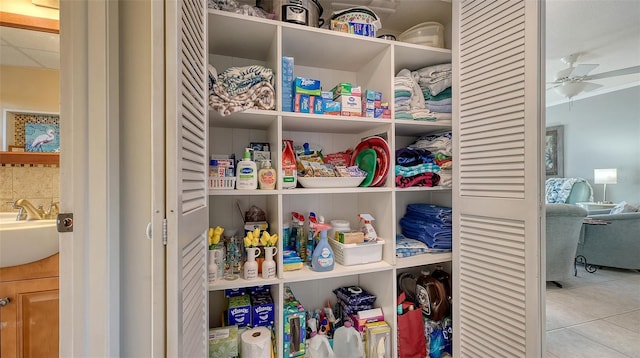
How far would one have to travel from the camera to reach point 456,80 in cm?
139

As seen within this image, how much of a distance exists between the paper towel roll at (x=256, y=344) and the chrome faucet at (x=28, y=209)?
4.17 ft

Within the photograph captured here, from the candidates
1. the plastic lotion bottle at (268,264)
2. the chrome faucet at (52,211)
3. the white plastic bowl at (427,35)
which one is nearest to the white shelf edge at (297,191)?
the plastic lotion bottle at (268,264)

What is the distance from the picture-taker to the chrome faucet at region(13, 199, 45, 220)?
137cm

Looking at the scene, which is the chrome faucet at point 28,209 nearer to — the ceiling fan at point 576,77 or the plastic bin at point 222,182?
the plastic bin at point 222,182

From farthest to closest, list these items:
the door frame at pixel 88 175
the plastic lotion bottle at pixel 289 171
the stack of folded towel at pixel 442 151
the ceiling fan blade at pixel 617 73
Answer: the stack of folded towel at pixel 442 151, the plastic lotion bottle at pixel 289 171, the ceiling fan blade at pixel 617 73, the door frame at pixel 88 175

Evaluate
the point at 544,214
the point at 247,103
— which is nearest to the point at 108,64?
the point at 247,103

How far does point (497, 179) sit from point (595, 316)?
79 cm

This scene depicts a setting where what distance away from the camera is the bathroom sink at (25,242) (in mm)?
1174

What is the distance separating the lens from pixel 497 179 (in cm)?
120

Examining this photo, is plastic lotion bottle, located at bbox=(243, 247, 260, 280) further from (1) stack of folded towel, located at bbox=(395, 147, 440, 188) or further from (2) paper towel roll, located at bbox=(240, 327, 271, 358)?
(1) stack of folded towel, located at bbox=(395, 147, 440, 188)

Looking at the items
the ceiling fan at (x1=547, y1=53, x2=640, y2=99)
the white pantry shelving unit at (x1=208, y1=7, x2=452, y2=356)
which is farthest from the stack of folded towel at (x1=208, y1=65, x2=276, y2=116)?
the ceiling fan at (x1=547, y1=53, x2=640, y2=99)

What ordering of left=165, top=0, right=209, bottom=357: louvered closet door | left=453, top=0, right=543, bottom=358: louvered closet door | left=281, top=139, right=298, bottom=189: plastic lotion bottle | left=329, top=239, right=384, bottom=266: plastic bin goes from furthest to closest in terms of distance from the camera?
left=329, top=239, right=384, bottom=266: plastic bin → left=281, top=139, right=298, bottom=189: plastic lotion bottle → left=453, top=0, right=543, bottom=358: louvered closet door → left=165, top=0, right=209, bottom=357: louvered closet door

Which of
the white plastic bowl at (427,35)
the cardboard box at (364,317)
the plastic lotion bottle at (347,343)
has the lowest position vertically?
the plastic lotion bottle at (347,343)

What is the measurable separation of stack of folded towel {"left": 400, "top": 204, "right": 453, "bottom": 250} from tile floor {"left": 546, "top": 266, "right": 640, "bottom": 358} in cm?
49
